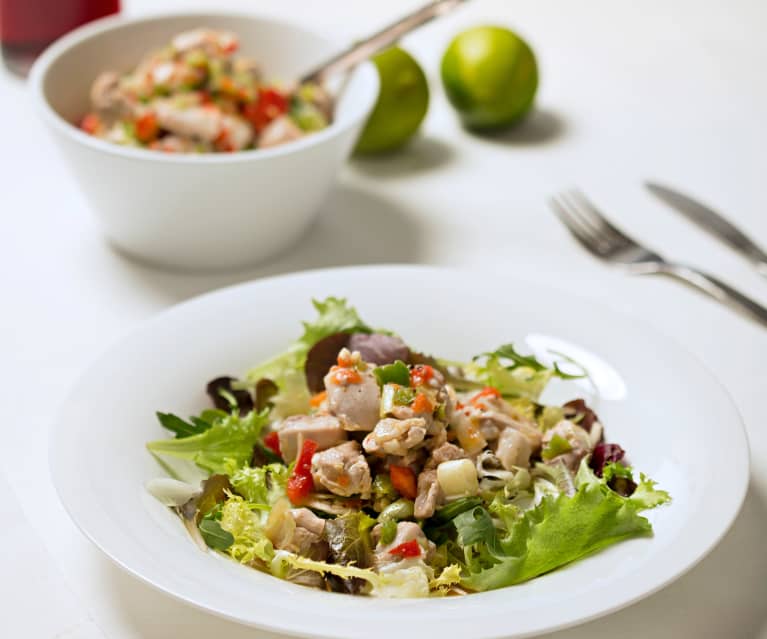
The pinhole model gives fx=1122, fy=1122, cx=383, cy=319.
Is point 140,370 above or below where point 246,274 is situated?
above

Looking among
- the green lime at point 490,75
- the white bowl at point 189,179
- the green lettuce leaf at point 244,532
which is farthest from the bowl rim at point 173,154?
the green lettuce leaf at point 244,532

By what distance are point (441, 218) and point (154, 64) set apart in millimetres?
852

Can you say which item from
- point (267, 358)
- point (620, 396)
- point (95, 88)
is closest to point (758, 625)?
point (620, 396)

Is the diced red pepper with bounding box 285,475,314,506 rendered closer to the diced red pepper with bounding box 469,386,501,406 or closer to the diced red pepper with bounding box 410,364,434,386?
the diced red pepper with bounding box 410,364,434,386

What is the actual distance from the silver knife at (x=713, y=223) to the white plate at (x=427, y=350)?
81 cm

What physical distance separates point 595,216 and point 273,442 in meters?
1.32

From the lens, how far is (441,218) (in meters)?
3.02

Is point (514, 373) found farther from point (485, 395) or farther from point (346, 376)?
point (346, 376)

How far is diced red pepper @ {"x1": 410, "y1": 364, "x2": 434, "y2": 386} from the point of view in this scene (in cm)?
187

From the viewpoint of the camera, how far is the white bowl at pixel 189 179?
2465mm

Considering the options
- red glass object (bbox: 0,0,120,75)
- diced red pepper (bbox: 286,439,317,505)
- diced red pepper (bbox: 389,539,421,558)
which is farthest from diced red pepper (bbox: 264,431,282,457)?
red glass object (bbox: 0,0,120,75)

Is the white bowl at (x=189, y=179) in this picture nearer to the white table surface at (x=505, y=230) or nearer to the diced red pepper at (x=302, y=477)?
the white table surface at (x=505, y=230)

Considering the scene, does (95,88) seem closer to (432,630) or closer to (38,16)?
(38,16)

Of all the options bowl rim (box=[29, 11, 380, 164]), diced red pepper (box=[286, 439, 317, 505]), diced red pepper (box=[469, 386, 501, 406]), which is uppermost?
bowl rim (box=[29, 11, 380, 164])
